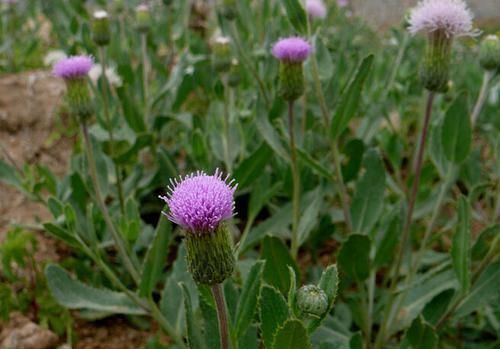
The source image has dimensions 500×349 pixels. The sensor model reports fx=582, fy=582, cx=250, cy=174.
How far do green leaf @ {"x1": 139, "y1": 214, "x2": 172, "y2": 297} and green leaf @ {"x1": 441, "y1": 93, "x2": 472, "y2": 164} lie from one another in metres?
1.09

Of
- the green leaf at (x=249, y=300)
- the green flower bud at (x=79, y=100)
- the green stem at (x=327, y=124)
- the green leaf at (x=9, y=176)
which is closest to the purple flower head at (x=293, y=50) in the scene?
the green stem at (x=327, y=124)

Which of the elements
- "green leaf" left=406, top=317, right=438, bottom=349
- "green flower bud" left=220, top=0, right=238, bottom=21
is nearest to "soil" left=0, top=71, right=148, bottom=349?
"green leaf" left=406, top=317, right=438, bottom=349

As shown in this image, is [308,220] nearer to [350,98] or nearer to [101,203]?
[350,98]

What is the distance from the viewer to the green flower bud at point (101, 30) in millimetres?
2752

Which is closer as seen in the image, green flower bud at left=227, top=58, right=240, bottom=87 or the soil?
the soil

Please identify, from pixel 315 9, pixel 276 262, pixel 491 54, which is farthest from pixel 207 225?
pixel 315 9

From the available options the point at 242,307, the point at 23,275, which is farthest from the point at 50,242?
the point at 242,307

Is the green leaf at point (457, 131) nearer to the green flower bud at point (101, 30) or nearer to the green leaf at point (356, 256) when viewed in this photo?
the green leaf at point (356, 256)

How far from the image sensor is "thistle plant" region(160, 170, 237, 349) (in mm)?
1247

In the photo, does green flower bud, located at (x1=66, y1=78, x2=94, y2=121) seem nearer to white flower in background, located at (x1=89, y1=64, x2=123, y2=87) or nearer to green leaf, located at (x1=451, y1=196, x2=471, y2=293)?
white flower in background, located at (x1=89, y1=64, x2=123, y2=87)

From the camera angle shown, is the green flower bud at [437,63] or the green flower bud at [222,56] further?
the green flower bud at [222,56]

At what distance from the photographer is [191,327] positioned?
1.44 metres

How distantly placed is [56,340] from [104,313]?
212 mm

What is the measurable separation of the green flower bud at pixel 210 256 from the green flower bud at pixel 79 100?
1.05 m
